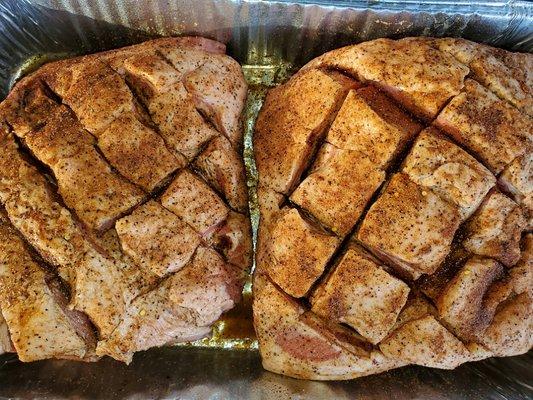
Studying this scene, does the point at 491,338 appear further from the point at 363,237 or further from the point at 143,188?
the point at 143,188

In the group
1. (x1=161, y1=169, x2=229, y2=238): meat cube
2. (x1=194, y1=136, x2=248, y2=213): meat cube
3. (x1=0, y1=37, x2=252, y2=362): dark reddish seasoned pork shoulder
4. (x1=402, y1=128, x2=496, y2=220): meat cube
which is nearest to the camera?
(x1=402, y1=128, x2=496, y2=220): meat cube

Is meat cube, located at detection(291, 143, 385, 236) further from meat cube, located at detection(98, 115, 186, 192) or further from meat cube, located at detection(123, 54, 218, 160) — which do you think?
meat cube, located at detection(98, 115, 186, 192)

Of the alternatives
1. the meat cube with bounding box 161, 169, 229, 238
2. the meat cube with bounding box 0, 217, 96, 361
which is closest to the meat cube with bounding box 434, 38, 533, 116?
the meat cube with bounding box 161, 169, 229, 238

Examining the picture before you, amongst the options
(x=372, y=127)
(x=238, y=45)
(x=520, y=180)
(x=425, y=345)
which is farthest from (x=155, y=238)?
(x=520, y=180)

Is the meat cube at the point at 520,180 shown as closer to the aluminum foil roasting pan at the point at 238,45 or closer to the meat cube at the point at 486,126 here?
the meat cube at the point at 486,126

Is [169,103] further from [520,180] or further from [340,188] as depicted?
[520,180]

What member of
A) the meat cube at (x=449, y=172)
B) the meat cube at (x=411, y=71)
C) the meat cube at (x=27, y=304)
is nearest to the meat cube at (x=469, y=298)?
the meat cube at (x=449, y=172)

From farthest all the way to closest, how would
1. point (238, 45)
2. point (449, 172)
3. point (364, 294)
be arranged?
point (238, 45) → point (364, 294) → point (449, 172)
